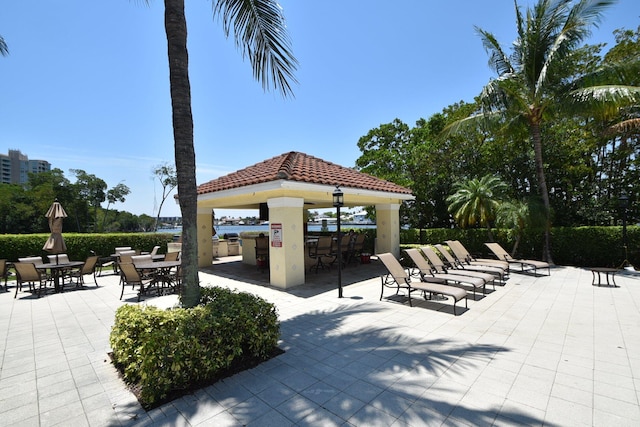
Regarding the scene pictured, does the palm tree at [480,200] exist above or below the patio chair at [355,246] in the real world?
above

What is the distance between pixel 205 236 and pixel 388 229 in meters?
9.50

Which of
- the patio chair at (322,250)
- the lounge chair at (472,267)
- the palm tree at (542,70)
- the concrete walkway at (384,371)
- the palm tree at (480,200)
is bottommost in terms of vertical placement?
the concrete walkway at (384,371)

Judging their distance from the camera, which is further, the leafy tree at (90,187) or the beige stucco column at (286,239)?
the leafy tree at (90,187)

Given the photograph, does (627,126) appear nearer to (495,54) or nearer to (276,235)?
(495,54)

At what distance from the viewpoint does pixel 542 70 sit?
12.4 m

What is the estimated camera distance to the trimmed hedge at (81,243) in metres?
14.6

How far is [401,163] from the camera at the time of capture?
21.2 m

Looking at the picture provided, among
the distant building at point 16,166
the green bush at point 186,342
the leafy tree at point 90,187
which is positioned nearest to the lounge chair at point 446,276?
the green bush at point 186,342

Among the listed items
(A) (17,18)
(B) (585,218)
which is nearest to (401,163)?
(B) (585,218)

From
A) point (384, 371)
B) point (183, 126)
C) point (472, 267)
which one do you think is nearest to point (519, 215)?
point (472, 267)

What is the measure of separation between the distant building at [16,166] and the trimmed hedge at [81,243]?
100 m

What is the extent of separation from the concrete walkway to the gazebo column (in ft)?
22.5

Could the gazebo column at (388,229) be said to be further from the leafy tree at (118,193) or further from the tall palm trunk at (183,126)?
the leafy tree at (118,193)

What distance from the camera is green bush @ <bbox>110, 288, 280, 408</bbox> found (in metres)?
3.63
